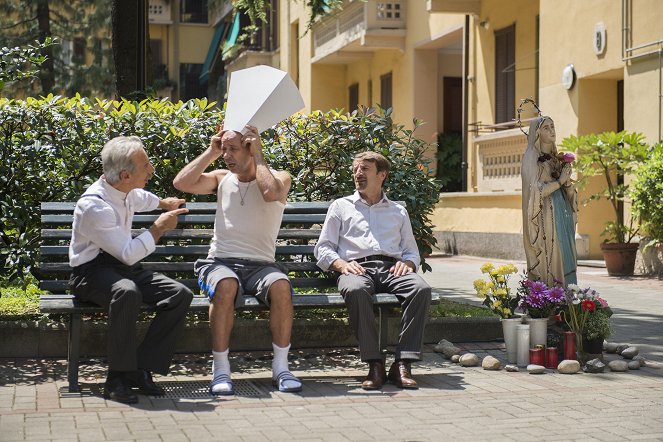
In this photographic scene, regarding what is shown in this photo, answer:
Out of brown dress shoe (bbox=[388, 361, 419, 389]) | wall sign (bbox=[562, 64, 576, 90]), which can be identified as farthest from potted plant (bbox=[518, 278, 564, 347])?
wall sign (bbox=[562, 64, 576, 90])

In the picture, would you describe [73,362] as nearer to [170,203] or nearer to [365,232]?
[170,203]

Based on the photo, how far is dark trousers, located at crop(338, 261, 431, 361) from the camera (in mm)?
7145

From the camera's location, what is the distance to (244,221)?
7.36 meters

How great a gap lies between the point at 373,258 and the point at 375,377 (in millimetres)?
1023

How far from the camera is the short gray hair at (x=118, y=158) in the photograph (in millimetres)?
6859

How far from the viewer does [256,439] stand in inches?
221

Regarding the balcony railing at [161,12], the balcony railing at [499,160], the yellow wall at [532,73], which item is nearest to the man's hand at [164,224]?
the yellow wall at [532,73]

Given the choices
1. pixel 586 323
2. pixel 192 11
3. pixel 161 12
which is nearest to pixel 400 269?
pixel 586 323

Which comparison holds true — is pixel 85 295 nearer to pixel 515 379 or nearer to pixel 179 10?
pixel 515 379

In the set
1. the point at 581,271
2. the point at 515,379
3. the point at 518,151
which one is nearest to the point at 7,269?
the point at 515,379

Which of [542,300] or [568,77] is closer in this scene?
[542,300]

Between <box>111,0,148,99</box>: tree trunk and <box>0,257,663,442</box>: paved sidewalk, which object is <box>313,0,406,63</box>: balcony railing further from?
<box>0,257,663,442</box>: paved sidewalk

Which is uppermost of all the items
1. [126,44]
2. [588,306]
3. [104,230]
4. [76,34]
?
[76,34]

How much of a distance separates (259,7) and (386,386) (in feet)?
20.7
